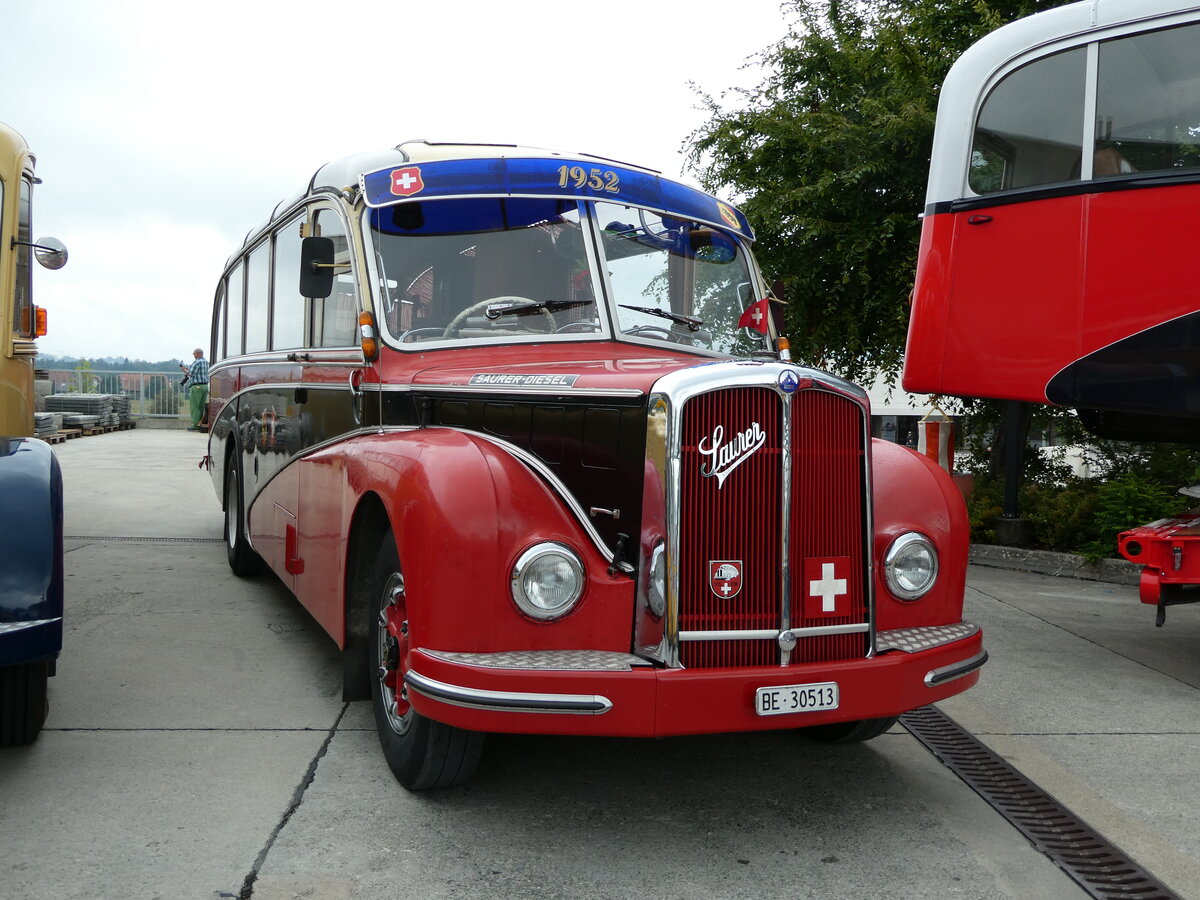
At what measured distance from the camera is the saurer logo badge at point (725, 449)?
3.30m

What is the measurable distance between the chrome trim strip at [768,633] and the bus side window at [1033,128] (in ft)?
11.6

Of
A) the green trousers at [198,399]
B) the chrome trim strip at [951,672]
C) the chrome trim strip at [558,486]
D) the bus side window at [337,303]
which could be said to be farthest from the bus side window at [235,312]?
the green trousers at [198,399]

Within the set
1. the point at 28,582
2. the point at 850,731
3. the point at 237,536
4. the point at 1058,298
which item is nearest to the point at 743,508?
the point at 850,731

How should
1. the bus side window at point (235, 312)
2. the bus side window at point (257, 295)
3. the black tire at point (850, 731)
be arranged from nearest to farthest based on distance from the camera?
the black tire at point (850, 731)
the bus side window at point (257, 295)
the bus side window at point (235, 312)

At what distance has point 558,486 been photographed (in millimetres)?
3492

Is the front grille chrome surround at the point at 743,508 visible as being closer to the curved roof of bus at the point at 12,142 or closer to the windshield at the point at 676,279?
the windshield at the point at 676,279

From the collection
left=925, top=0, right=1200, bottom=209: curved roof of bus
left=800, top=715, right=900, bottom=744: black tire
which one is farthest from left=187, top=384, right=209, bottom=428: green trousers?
left=800, top=715, right=900, bottom=744: black tire

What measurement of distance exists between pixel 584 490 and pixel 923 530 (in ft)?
3.91

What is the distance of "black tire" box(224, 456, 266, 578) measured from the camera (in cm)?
736

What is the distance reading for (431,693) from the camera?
3.16 meters

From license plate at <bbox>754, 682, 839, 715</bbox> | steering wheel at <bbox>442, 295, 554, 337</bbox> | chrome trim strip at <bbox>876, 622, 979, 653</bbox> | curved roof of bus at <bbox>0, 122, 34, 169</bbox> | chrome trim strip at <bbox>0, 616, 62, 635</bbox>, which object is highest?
curved roof of bus at <bbox>0, 122, 34, 169</bbox>

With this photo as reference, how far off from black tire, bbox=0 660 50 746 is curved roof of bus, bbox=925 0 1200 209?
531 centimetres

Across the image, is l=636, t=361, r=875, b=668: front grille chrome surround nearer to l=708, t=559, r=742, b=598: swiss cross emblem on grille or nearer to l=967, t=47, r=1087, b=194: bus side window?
l=708, t=559, r=742, b=598: swiss cross emblem on grille

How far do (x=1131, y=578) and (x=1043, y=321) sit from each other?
3.55 meters
